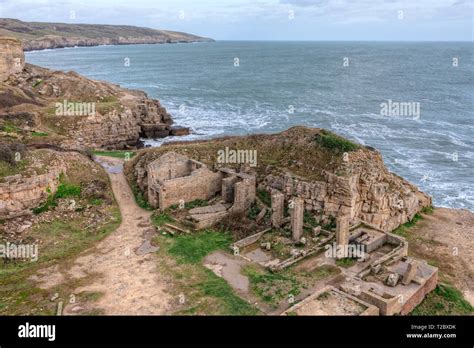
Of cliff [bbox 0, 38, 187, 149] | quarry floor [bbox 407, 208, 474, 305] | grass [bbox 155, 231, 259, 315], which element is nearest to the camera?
grass [bbox 155, 231, 259, 315]

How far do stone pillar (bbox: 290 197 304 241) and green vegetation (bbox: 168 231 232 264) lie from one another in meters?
3.32

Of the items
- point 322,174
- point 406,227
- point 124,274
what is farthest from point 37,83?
point 406,227

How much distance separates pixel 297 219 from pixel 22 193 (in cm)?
1517

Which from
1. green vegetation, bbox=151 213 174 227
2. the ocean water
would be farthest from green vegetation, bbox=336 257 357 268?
the ocean water

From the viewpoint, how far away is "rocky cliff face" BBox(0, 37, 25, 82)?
58375 millimetres

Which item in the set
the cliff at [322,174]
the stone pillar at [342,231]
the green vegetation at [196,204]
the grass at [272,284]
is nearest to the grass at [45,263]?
the green vegetation at [196,204]

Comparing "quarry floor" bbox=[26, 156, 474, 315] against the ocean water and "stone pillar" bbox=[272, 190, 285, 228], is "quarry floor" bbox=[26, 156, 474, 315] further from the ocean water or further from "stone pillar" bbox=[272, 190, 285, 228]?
the ocean water

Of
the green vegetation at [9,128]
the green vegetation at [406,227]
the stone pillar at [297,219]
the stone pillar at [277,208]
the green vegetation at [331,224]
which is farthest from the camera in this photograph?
the green vegetation at [9,128]

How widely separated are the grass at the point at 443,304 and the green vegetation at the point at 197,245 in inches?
366

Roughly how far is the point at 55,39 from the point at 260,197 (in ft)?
620

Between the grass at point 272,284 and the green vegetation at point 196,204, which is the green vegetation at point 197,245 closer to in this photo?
the grass at point 272,284

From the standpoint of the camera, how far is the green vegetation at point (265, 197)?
86.3 ft

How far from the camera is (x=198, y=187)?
27031 millimetres

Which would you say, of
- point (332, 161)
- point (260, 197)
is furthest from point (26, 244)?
point (332, 161)
